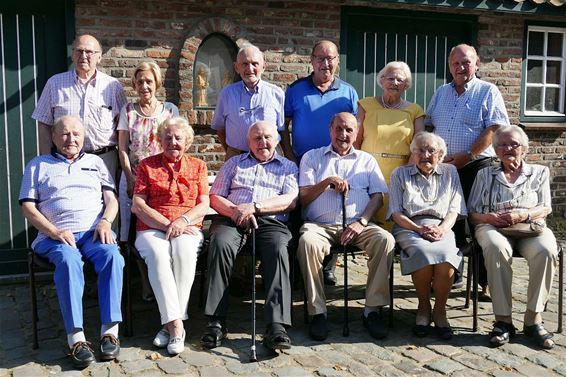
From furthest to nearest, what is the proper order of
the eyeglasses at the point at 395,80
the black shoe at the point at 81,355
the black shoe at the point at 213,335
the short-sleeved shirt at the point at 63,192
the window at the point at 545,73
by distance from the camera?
the window at the point at 545,73 < the eyeglasses at the point at 395,80 < the short-sleeved shirt at the point at 63,192 < the black shoe at the point at 213,335 < the black shoe at the point at 81,355

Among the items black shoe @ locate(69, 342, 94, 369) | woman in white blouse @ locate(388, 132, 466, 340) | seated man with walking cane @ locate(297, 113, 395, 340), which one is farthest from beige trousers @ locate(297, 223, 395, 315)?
black shoe @ locate(69, 342, 94, 369)

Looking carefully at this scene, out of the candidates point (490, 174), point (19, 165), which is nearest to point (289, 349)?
point (490, 174)

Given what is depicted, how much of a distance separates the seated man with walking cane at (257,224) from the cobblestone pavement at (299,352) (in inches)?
7.4

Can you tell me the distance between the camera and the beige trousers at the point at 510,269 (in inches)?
160

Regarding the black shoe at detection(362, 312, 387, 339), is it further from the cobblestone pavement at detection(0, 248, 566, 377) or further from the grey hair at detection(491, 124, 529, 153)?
the grey hair at detection(491, 124, 529, 153)

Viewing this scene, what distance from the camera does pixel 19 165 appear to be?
5379 millimetres

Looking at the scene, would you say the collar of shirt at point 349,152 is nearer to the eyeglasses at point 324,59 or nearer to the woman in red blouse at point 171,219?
the eyeglasses at point 324,59

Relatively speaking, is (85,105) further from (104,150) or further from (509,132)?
(509,132)

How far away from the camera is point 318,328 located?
13.4 ft

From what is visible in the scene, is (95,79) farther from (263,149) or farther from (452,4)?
(452,4)

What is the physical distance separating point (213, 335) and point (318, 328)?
68 centimetres

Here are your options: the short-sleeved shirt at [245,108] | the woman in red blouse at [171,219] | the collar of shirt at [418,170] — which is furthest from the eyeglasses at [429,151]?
the woman in red blouse at [171,219]

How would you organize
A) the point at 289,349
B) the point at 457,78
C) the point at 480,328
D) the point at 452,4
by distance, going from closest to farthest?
the point at 289,349 < the point at 480,328 < the point at 457,78 < the point at 452,4

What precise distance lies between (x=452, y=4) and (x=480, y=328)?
349 cm
